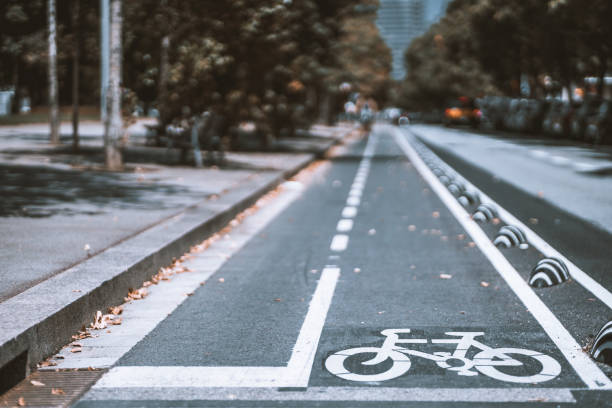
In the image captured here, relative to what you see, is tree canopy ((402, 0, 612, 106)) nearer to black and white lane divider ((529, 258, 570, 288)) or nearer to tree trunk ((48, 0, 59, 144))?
tree trunk ((48, 0, 59, 144))

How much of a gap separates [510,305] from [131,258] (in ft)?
9.84

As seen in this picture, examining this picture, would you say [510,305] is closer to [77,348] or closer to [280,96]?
[77,348]

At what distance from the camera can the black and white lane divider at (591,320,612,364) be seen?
480cm

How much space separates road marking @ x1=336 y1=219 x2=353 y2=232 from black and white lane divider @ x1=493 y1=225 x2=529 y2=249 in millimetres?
1896

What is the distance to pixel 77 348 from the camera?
5191 millimetres

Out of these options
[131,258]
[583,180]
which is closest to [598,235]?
[131,258]

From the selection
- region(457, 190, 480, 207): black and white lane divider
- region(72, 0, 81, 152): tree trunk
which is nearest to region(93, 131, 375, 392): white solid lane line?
region(457, 190, 480, 207): black and white lane divider

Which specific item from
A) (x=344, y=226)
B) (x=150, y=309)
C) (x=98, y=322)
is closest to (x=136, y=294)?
(x=150, y=309)

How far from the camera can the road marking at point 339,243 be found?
907cm

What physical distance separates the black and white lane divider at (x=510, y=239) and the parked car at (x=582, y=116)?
86.1ft

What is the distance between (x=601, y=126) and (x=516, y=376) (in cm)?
2991

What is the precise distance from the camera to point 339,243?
941 cm

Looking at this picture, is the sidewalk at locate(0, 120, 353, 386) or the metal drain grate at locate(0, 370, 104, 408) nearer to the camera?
the metal drain grate at locate(0, 370, 104, 408)

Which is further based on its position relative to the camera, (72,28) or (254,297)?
(72,28)
